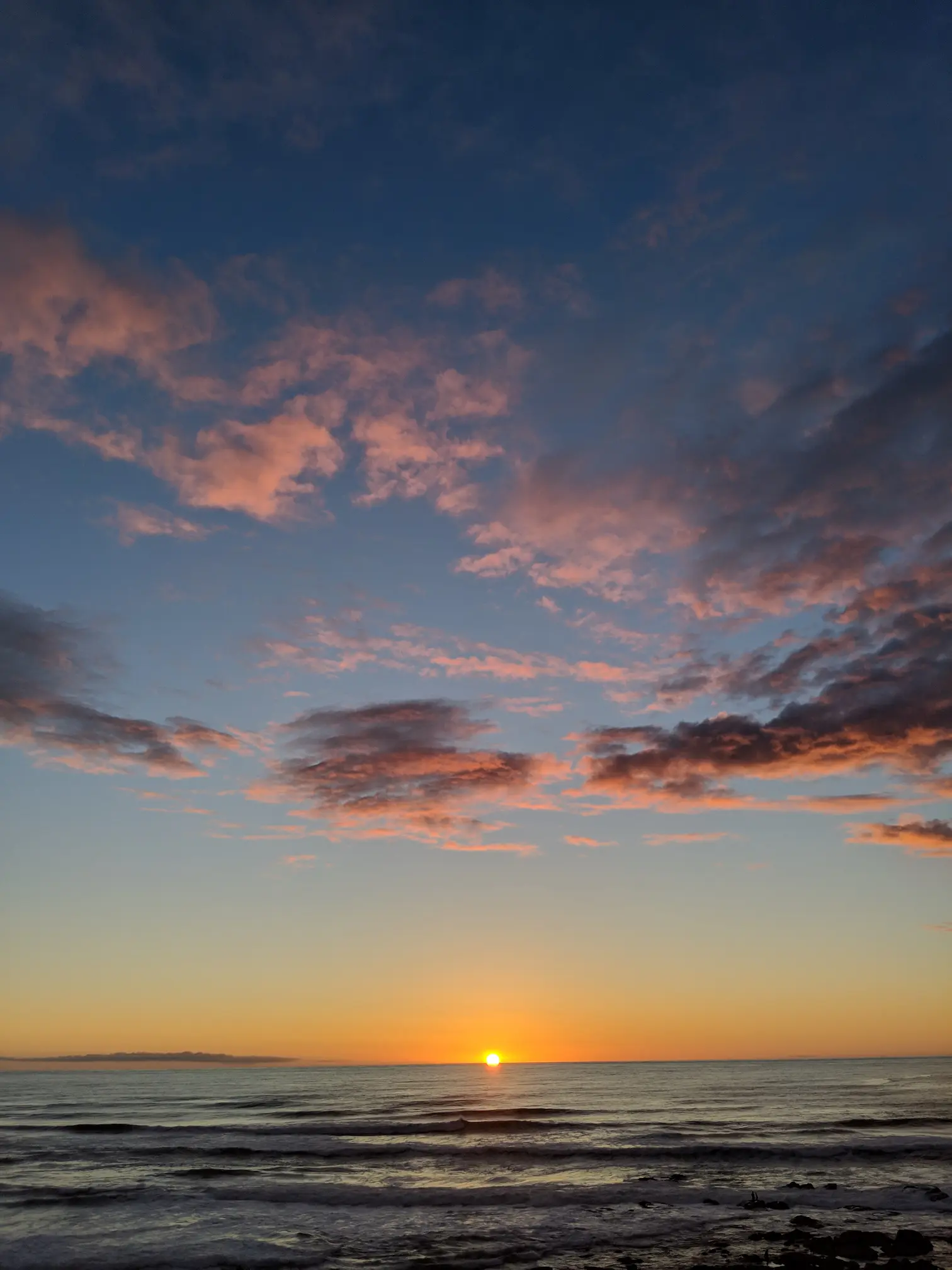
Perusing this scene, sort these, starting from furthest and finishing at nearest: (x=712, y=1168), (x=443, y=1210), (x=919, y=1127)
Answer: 1. (x=919, y=1127)
2. (x=712, y=1168)
3. (x=443, y=1210)

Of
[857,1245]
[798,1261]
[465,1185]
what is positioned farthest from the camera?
[465,1185]

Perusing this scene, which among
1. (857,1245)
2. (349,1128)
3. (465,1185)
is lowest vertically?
(465,1185)

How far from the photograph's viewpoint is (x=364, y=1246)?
21.7m

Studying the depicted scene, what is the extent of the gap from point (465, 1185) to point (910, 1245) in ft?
58.4

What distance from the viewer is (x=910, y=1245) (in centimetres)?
1975

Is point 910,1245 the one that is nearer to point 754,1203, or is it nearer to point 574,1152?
point 754,1203

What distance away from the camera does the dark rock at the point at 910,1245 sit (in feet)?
63.1

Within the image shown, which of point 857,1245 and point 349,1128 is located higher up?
point 857,1245

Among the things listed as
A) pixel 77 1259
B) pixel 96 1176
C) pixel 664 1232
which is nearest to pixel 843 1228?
pixel 664 1232

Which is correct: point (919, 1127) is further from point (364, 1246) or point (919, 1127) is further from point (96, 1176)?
point (96, 1176)

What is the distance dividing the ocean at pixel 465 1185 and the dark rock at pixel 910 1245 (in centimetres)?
37

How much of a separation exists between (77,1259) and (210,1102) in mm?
80224

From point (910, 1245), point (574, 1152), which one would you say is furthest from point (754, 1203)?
point (574, 1152)

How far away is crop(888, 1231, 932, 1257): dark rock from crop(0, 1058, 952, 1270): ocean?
369 mm
